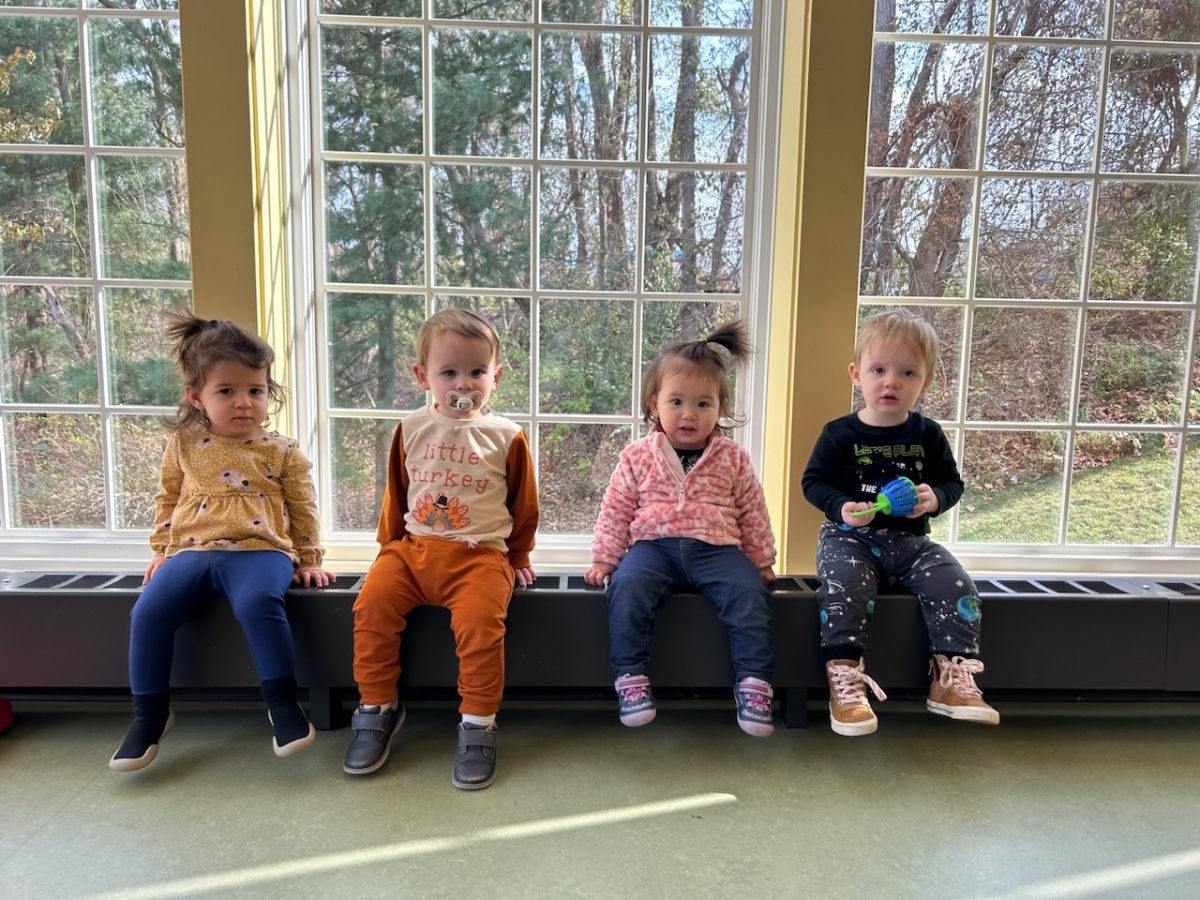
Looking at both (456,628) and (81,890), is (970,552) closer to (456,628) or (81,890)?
(456,628)

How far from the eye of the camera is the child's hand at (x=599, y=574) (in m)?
1.59

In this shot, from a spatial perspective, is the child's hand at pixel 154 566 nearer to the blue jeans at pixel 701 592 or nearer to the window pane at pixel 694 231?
the blue jeans at pixel 701 592

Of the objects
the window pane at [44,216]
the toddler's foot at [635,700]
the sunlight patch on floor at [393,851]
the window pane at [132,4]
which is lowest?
the sunlight patch on floor at [393,851]

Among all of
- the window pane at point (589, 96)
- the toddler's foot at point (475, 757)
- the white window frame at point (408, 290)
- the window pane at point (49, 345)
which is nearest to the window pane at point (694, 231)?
the white window frame at point (408, 290)

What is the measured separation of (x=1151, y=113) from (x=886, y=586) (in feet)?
5.06

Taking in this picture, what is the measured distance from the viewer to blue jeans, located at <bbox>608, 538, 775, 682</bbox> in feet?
4.84

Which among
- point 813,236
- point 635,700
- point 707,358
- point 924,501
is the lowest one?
point 635,700

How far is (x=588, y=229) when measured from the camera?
1960mm

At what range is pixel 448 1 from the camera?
1.87 meters

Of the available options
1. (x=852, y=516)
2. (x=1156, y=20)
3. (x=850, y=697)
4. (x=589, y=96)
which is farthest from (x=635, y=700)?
(x=1156, y=20)

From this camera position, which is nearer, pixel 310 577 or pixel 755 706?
pixel 755 706

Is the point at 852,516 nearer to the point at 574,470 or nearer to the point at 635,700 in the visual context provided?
the point at 635,700

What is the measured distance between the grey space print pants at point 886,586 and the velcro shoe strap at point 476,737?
0.73 m

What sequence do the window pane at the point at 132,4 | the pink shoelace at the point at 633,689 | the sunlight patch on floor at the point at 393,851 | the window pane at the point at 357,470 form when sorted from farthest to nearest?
the window pane at the point at 357,470, the window pane at the point at 132,4, the pink shoelace at the point at 633,689, the sunlight patch on floor at the point at 393,851
